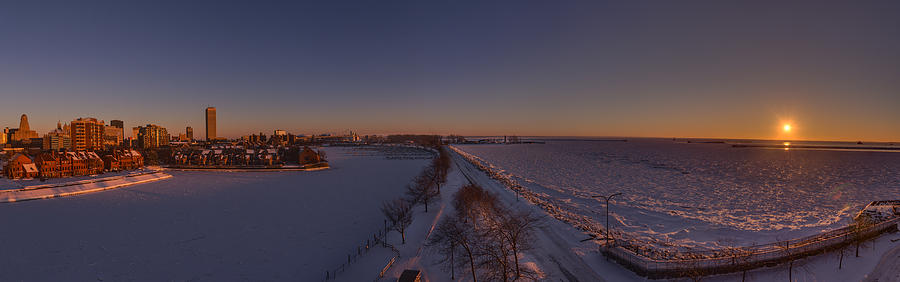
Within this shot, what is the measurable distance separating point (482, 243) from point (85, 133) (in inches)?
7324

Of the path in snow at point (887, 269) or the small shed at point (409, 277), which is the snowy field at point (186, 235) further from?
the path in snow at point (887, 269)

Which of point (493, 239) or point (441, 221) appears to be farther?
point (441, 221)

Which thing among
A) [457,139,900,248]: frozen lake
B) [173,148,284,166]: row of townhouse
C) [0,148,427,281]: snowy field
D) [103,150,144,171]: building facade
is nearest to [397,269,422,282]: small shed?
[0,148,427,281]: snowy field

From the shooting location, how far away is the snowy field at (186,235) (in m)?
22.1

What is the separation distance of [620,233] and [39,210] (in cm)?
6680

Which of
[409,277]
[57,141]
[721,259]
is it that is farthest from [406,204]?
[57,141]

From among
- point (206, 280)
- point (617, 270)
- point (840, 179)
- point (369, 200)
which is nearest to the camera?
point (206, 280)

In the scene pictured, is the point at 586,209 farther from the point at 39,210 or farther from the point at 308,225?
the point at 39,210

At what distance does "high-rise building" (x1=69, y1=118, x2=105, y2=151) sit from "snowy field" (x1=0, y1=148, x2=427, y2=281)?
401 ft

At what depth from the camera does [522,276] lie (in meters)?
21.2

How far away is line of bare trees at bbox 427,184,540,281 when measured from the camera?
69.7 ft

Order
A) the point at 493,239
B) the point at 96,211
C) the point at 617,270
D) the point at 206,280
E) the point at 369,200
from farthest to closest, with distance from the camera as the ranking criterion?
the point at 369,200 → the point at 96,211 → the point at 493,239 → the point at 617,270 → the point at 206,280

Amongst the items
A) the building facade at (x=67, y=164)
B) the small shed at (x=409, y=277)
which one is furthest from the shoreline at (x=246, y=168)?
the small shed at (x=409, y=277)

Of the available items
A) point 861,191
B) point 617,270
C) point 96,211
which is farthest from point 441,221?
point 861,191
